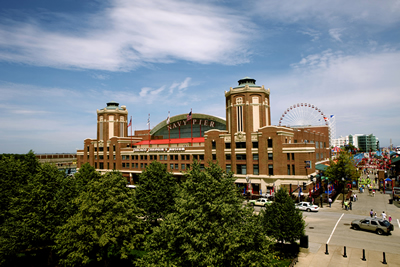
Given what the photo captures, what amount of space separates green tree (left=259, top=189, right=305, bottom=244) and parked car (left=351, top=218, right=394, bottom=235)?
12.5 metres

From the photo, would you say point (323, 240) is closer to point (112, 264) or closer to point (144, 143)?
point (112, 264)

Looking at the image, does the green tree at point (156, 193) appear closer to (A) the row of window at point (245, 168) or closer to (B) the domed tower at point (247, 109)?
(A) the row of window at point (245, 168)

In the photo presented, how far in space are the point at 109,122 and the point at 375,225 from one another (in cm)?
7842

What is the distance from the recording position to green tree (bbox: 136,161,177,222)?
30.7m

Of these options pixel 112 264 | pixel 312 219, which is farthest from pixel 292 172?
pixel 112 264

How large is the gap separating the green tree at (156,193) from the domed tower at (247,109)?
2992 centimetres

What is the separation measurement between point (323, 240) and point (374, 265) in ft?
22.7

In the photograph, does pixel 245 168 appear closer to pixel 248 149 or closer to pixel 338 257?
pixel 248 149

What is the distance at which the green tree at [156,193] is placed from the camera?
101ft

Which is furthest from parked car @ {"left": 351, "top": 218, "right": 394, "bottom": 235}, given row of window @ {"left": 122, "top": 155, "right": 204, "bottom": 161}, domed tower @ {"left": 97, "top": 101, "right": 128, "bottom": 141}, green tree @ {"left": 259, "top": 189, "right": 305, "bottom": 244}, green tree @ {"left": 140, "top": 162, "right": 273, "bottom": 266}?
domed tower @ {"left": 97, "top": 101, "right": 128, "bottom": 141}

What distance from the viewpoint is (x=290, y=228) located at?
2311 centimetres

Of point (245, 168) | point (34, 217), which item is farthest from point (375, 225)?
point (34, 217)

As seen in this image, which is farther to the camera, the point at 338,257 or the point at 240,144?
the point at 240,144

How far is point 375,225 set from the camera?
29859mm
